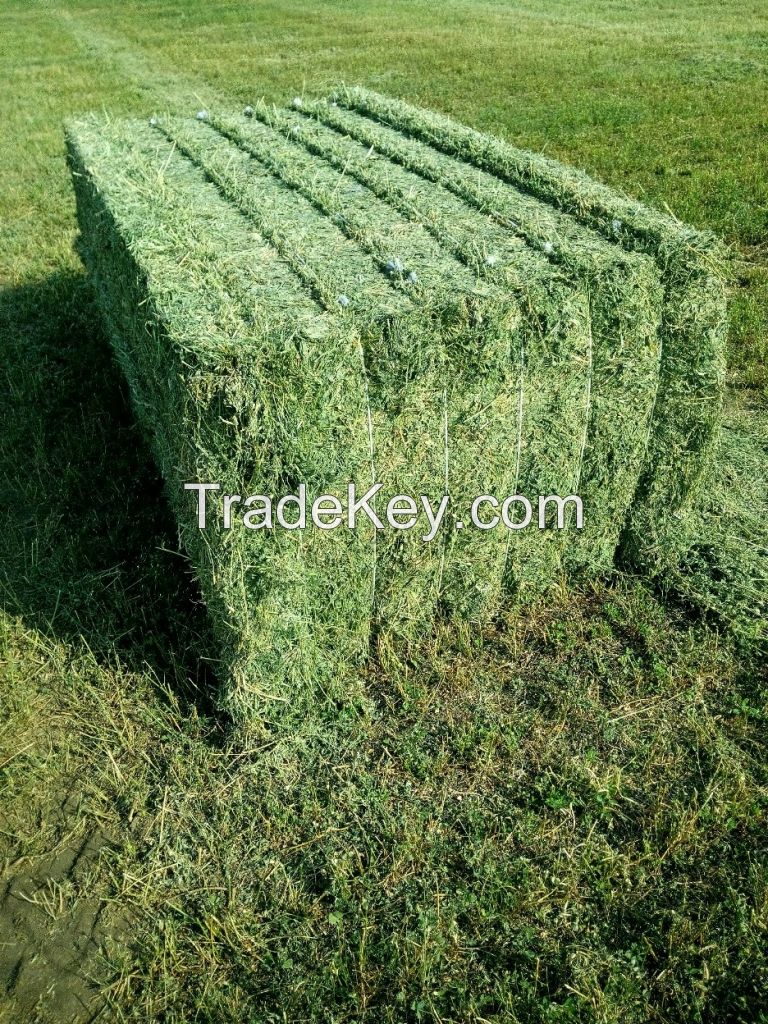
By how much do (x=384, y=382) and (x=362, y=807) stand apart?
1.93 metres

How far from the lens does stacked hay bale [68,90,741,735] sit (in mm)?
3814

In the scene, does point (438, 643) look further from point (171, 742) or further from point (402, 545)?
point (171, 742)

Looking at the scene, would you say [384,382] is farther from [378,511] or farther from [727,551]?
[727,551]

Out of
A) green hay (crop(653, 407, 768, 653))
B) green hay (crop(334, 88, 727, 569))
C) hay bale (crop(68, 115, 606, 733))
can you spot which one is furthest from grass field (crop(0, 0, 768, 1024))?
green hay (crop(334, 88, 727, 569))

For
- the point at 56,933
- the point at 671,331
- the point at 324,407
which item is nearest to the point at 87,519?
the point at 324,407

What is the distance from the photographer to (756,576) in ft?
16.5

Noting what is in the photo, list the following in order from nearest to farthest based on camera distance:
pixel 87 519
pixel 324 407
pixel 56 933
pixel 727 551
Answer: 1. pixel 56 933
2. pixel 324 407
3. pixel 727 551
4. pixel 87 519

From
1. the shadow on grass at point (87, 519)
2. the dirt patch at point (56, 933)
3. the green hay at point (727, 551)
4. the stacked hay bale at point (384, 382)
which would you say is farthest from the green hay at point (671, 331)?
the dirt patch at point (56, 933)

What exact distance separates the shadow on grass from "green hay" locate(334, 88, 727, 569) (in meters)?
2.64

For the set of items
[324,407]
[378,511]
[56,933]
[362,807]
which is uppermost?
[324,407]

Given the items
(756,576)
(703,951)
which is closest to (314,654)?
(703,951)

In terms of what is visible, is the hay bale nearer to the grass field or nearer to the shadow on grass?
the grass field

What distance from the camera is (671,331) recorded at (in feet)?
15.0

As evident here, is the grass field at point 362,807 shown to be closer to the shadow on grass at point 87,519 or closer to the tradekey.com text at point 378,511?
the shadow on grass at point 87,519
